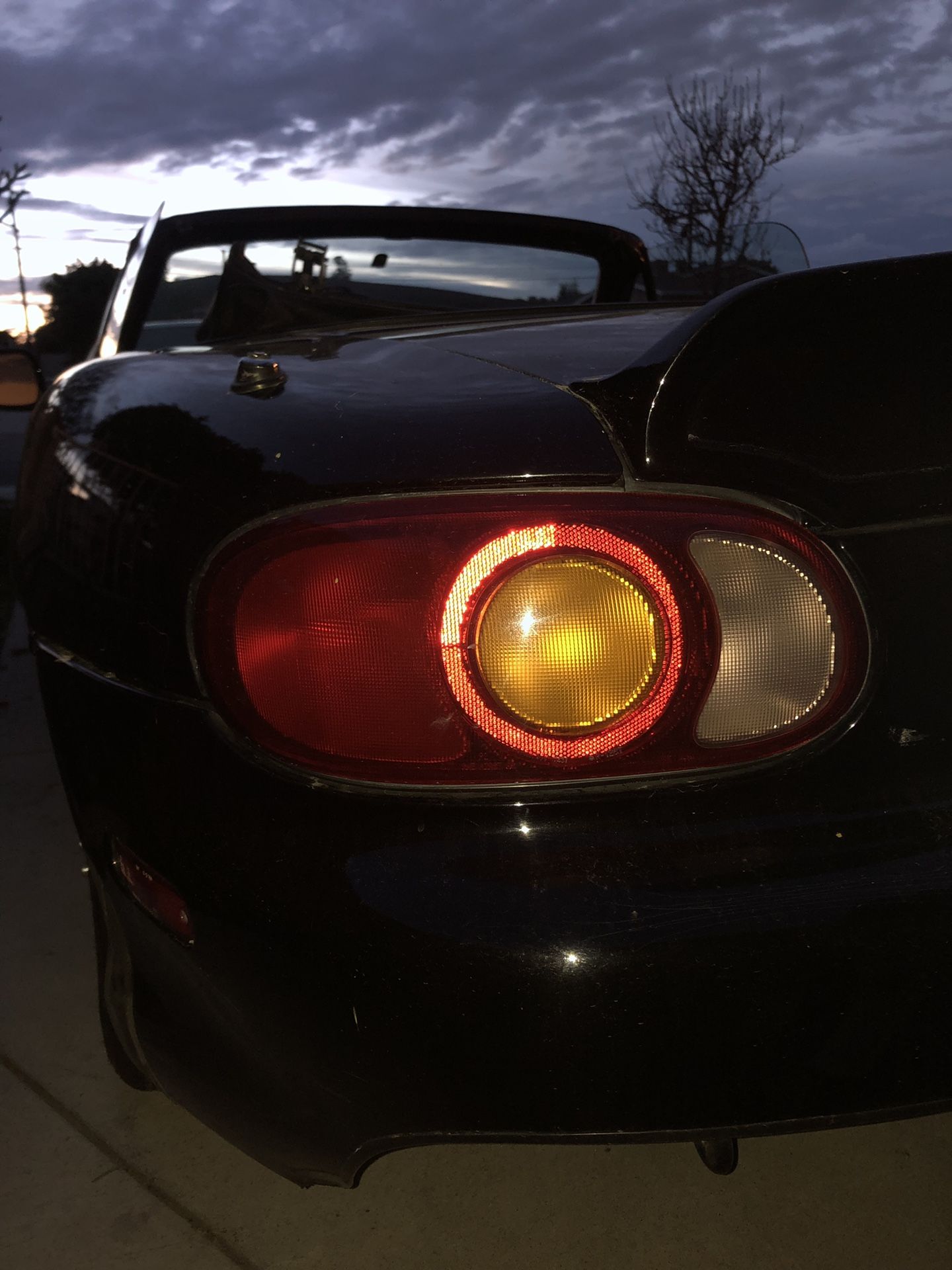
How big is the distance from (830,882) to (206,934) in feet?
2.09

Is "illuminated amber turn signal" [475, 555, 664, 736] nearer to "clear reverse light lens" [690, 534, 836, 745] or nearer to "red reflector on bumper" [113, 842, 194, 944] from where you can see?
"clear reverse light lens" [690, 534, 836, 745]

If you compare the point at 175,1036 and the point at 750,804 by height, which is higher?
the point at 750,804

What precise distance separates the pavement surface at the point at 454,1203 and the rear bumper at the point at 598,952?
0.63 metres

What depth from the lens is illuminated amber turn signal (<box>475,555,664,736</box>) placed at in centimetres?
108

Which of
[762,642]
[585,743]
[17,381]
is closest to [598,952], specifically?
[585,743]

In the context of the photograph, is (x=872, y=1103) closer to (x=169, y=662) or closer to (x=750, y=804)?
(x=750, y=804)

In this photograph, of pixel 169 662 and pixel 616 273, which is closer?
pixel 169 662

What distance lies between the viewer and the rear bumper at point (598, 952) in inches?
40.9

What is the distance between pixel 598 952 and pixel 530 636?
303 mm

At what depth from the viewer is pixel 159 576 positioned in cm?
119

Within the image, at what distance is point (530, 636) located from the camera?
109 centimetres

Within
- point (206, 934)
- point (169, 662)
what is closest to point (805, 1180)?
point (206, 934)

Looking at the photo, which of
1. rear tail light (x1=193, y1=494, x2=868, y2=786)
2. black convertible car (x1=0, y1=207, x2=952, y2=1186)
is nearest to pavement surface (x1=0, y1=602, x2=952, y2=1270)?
black convertible car (x1=0, y1=207, x2=952, y2=1186)

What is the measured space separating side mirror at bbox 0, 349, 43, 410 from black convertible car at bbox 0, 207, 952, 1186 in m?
1.74
